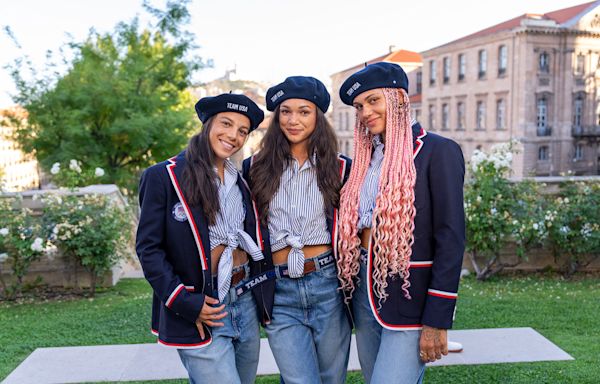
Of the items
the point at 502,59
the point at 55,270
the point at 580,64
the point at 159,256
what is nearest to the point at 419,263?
the point at 159,256

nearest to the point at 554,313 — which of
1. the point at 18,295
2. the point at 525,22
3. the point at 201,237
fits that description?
the point at 201,237

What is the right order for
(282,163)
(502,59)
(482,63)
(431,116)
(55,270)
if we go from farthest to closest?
(431,116)
(482,63)
(502,59)
(55,270)
(282,163)

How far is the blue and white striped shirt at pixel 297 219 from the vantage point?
127 inches

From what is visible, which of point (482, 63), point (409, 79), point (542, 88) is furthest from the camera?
point (409, 79)

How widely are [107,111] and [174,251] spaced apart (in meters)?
14.0

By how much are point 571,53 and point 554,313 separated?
4333 cm

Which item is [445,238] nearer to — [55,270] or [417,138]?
[417,138]

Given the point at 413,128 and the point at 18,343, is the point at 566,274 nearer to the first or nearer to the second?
the point at 413,128

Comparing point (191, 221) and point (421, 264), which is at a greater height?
point (191, 221)

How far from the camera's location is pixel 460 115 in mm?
50656

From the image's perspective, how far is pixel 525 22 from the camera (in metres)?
42.9

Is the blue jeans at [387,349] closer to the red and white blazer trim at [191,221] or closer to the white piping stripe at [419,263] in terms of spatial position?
the white piping stripe at [419,263]

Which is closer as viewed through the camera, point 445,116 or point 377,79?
point 377,79

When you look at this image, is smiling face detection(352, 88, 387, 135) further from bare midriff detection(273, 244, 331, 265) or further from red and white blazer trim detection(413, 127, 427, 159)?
bare midriff detection(273, 244, 331, 265)
